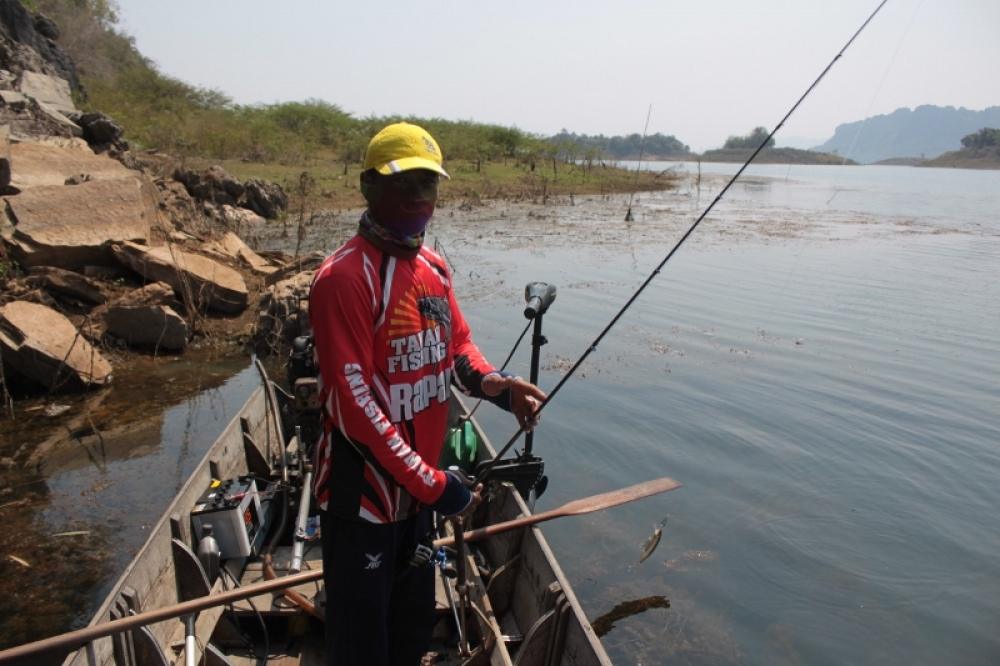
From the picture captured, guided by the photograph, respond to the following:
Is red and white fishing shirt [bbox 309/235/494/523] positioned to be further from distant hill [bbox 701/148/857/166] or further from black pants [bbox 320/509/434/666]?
distant hill [bbox 701/148/857/166]

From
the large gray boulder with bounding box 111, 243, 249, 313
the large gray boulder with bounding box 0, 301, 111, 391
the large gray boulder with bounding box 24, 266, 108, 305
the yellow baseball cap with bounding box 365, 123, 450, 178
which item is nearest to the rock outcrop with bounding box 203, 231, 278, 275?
the large gray boulder with bounding box 111, 243, 249, 313

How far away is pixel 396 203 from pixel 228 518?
2912mm

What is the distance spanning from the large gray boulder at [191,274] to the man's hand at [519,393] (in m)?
8.93

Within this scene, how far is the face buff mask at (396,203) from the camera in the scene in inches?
84.4

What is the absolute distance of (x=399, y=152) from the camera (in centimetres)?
211

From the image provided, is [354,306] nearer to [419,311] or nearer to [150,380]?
[419,311]

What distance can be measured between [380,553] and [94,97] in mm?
30609

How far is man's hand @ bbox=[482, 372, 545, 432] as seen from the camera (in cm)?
270

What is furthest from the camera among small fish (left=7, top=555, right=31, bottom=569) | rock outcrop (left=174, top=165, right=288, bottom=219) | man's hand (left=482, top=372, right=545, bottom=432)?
rock outcrop (left=174, top=165, right=288, bottom=219)

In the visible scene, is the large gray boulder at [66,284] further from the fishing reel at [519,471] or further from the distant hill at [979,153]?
the distant hill at [979,153]

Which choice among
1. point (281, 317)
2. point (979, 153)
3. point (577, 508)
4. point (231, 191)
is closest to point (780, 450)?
point (577, 508)

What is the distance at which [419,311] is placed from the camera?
2.21m

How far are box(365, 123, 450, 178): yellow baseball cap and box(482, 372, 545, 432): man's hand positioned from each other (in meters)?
0.93

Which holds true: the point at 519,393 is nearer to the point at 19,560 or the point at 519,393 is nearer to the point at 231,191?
the point at 19,560
